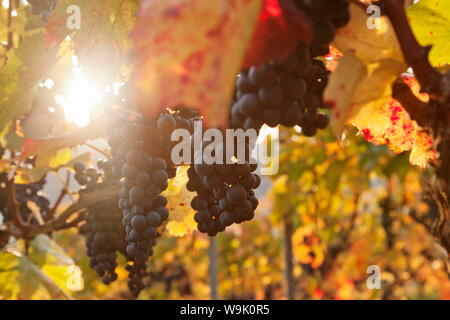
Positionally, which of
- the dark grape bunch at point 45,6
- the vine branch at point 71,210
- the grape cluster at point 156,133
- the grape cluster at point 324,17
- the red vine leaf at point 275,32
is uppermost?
the dark grape bunch at point 45,6

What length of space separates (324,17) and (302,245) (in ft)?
15.5

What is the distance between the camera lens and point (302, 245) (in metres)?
5.16

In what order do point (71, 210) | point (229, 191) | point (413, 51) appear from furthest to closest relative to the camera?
point (71, 210), point (229, 191), point (413, 51)

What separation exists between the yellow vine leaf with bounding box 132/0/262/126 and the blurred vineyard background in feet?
1.41

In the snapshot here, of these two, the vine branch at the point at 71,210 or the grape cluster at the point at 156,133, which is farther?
the vine branch at the point at 71,210

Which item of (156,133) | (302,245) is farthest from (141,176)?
(302,245)

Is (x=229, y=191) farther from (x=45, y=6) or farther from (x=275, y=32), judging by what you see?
(x=45, y=6)

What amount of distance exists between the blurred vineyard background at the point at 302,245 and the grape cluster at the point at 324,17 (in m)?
0.26

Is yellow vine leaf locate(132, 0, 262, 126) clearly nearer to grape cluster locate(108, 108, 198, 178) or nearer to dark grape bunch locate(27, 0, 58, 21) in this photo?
grape cluster locate(108, 108, 198, 178)

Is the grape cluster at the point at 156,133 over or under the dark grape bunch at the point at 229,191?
over

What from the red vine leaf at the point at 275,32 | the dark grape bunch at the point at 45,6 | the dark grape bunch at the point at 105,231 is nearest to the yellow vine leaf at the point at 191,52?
the red vine leaf at the point at 275,32

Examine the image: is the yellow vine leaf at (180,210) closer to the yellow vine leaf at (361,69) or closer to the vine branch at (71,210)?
the vine branch at (71,210)

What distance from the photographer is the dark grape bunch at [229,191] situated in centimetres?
83
